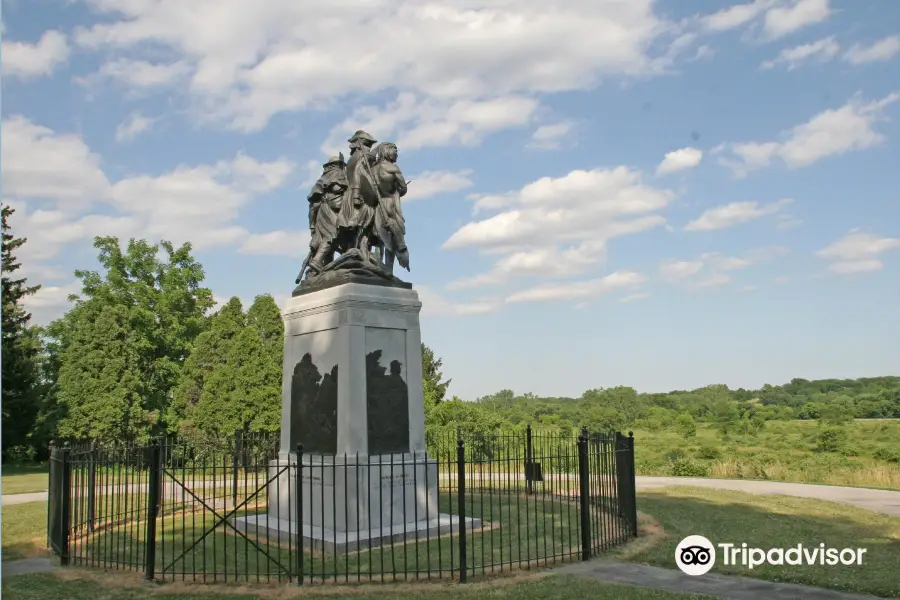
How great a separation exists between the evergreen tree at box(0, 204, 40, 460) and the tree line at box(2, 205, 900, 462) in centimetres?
5

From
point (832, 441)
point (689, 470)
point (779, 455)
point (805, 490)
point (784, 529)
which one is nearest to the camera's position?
point (784, 529)

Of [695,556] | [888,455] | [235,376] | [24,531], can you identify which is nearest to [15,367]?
[235,376]

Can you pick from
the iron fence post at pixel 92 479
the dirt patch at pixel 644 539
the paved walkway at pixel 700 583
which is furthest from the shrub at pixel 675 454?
the iron fence post at pixel 92 479

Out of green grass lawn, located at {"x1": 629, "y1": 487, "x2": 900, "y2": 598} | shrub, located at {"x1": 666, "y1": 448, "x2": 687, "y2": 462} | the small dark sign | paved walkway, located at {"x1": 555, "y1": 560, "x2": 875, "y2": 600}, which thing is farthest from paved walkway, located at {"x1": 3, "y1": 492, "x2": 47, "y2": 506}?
shrub, located at {"x1": 666, "y1": 448, "x2": 687, "y2": 462}

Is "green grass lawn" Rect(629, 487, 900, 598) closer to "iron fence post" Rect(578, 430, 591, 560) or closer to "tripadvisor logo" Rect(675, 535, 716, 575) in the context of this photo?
"tripadvisor logo" Rect(675, 535, 716, 575)

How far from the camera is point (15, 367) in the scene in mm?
32594

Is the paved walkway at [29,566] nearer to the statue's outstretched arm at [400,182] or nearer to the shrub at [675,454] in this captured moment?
the statue's outstretched arm at [400,182]

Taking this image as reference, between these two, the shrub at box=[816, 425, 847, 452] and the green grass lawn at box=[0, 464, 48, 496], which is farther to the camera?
the shrub at box=[816, 425, 847, 452]

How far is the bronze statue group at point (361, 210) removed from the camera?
43.7ft

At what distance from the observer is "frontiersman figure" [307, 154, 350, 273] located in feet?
44.9

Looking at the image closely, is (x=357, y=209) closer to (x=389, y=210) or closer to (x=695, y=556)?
(x=389, y=210)

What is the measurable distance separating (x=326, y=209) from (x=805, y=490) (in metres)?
Result: 13.7

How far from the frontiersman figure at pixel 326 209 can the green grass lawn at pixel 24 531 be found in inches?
251

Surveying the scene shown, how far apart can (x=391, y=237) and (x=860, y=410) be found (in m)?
50.3
